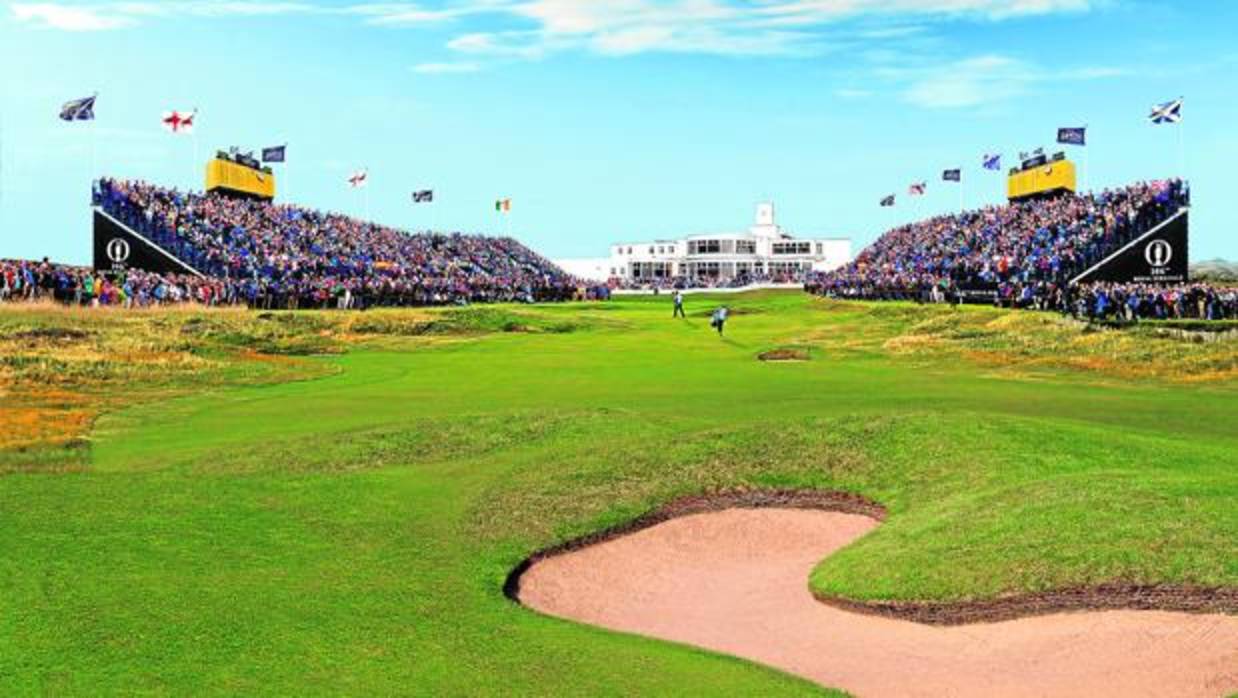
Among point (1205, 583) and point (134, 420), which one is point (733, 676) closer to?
point (1205, 583)

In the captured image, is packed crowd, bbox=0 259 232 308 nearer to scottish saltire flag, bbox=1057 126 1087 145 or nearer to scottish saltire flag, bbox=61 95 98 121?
scottish saltire flag, bbox=61 95 98 121

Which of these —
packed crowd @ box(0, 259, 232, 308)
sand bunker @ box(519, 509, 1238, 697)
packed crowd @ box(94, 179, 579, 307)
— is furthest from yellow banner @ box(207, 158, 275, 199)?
sand bunker @ box(519, 509, 1238, 697)

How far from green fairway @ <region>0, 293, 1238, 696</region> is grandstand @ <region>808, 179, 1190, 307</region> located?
40476 millimetres

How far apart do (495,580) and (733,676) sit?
4.51 m

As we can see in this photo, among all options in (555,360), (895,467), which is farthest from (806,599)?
(555,360)

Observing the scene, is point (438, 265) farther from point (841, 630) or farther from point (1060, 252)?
point (841, 630)

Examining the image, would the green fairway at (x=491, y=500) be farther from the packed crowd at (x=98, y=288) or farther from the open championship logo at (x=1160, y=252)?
the open championship logo at (x=1160, y=252)

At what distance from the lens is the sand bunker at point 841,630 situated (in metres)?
12.0

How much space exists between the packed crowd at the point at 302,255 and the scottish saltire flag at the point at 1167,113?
55442 millimetres

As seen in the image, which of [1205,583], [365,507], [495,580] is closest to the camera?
[1205,583]

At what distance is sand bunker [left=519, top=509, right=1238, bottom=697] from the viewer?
39.5ft

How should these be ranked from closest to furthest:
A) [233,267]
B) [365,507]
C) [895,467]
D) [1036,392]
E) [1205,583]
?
[1205,583] < [365,507] < [895,467] < [1036,392] < [233,267]

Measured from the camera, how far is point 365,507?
18.9 m

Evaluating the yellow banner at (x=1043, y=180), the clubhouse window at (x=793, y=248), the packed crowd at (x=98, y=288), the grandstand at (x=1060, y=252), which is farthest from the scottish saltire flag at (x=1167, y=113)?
the clubhouse window at (x=793, y=248)
